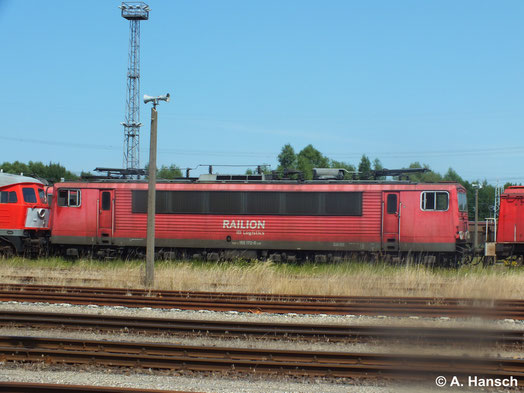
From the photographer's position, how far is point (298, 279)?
55.5ft

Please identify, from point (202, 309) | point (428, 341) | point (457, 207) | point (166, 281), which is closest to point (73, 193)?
point (166, 281)

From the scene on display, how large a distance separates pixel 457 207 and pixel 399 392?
546 inches

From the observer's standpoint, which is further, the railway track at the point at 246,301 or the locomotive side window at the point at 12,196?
the locomotive side window at the point at 12,196

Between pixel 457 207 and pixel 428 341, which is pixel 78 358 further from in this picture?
pixel 457 207

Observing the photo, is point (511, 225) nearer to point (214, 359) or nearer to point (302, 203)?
point (302, 203)

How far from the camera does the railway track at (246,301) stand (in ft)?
39.3

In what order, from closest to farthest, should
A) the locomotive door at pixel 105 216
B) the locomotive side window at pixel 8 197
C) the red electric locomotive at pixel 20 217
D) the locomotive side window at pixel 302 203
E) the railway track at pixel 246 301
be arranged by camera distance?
the railway track at pixel 246 301 < the locomotive side window at pixel 302 203 < the locomotive door at pixel 105 216 < the red electric locomotive at pixel 20 217 < the locomotive side window at pixel 8 197

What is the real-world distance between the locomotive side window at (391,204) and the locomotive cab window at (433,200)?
95cm

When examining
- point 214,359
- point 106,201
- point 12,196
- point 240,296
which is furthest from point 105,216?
point 214,359

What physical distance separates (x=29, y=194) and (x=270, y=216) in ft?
35.1

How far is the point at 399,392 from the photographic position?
7.19 m

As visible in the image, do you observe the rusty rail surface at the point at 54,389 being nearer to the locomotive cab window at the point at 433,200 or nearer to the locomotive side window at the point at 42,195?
the locomotive cab window at the point at 433,200

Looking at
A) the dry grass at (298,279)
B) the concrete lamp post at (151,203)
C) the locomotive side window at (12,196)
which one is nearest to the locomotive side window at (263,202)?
the dry grass at (298,279)

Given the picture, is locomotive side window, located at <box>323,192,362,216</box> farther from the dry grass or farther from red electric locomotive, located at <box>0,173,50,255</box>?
red electric locomotive, located at <box>0,173,50,255</box>
